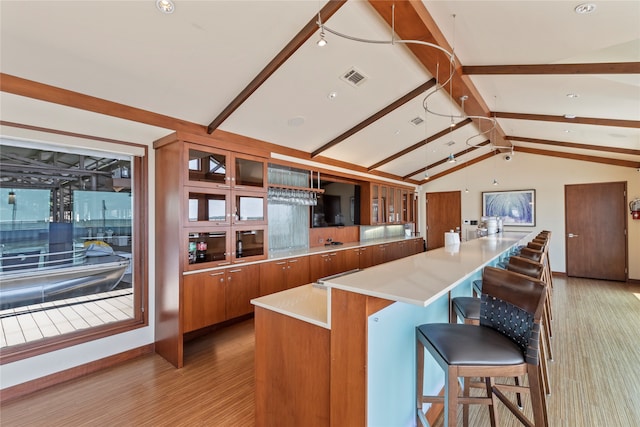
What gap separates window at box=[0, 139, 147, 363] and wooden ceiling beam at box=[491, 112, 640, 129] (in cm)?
574

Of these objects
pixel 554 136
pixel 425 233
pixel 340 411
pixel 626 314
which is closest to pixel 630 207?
pixel 554 136

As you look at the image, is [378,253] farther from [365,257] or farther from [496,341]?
[496,341]

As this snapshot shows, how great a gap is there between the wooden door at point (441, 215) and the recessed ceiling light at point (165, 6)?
8.45 metres

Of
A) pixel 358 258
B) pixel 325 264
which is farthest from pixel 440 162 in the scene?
pixel 325 264

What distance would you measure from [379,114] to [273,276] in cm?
282

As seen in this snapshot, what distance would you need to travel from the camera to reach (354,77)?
3.26 metres

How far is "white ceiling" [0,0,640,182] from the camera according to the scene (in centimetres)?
204

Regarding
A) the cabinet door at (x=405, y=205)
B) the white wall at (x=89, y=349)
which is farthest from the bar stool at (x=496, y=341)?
the cabinet door at (x=405, y=205)

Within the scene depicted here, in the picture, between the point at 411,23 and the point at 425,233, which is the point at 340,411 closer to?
the point at 411,23

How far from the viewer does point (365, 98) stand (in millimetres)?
3779

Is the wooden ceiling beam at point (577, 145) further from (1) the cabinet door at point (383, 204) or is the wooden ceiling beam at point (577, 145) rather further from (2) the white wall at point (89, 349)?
(2) the white wall at point (89, 349)

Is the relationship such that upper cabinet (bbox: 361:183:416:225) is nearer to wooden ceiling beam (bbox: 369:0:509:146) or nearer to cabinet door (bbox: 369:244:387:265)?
cabinet door (bbox: 369:244:387:265)

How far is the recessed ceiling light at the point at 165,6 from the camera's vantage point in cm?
192

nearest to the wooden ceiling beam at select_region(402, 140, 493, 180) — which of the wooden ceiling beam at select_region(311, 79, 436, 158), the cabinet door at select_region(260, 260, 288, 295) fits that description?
the wooden ceiling beam at select_region(311, 79, 436, 158)
